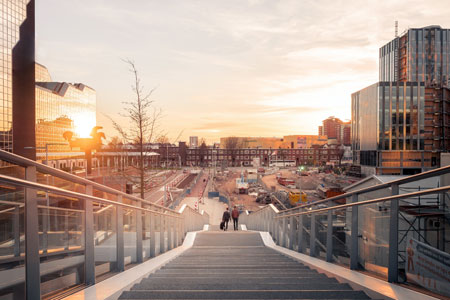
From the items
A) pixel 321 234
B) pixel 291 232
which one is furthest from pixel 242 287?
pixel 291 232

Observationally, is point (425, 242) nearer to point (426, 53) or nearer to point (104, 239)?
point (104, 239)

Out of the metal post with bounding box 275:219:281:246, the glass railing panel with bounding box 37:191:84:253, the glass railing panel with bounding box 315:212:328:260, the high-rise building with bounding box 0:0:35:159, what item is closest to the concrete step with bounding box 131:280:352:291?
the glass railing panel with bounding box 37:191:84:253

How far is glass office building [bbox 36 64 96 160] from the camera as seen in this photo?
56656 millimetres

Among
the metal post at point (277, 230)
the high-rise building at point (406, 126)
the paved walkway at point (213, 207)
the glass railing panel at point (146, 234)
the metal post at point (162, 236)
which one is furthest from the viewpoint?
the high-rise building at point (406, 126)

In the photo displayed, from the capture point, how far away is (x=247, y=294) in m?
3.04

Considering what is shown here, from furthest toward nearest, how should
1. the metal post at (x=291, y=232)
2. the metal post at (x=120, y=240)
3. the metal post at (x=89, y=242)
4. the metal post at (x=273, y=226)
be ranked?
the metal post at (x=273, y=226) < the metal post at (x=291, y=232) < the metal post at (x=120, y=240) < the metal post at (x=89, y=242)

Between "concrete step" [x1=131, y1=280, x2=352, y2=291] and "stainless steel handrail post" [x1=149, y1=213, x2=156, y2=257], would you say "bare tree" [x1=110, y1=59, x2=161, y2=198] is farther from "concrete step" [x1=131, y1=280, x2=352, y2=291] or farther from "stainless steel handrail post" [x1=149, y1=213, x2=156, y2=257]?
"concrete step" [x1=131, y1=280, x2=352, y2=291]

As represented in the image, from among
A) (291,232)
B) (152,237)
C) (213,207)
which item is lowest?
(213,207)

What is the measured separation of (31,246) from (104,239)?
1.50m

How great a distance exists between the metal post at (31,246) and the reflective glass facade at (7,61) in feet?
128

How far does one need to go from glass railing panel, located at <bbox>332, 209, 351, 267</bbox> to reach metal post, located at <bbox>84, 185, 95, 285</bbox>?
116 inches

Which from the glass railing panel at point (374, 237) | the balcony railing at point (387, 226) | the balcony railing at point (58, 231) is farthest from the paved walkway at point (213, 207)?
the glass railing panel at point (374, 237)

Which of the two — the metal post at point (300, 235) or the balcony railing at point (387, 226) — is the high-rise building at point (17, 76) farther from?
the balcony railing at point (387, 226)

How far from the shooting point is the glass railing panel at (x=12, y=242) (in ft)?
7.00
